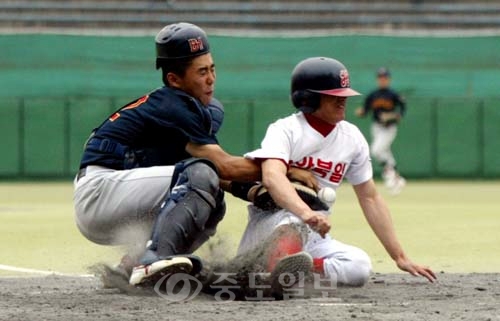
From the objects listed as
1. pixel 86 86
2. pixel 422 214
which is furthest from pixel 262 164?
pixel 86 86

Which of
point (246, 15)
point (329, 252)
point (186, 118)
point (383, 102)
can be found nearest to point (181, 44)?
point (186, 118)

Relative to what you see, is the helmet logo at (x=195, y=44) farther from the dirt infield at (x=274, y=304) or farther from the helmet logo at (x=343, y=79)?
the dirt infield at (x=274, y=304)

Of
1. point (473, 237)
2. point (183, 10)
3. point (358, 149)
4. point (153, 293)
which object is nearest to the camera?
point (153, 293)

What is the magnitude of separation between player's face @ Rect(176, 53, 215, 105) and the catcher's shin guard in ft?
1.54

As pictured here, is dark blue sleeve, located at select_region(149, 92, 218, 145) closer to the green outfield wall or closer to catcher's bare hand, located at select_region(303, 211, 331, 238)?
catcher's bare hand, located at select_region(303, 211, 331, 238)

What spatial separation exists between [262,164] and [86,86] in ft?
47.7

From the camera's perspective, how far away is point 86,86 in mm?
20156

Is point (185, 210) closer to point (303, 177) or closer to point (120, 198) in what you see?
point (120, 198)

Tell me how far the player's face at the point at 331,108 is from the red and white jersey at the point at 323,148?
0.25 ft

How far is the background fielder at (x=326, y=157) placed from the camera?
611 cm

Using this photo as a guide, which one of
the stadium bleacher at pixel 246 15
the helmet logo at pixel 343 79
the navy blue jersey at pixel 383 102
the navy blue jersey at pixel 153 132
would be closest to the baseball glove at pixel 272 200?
the navy blue jersey at pixel 153 132

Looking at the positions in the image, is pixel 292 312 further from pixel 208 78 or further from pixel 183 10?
pixel 183 10

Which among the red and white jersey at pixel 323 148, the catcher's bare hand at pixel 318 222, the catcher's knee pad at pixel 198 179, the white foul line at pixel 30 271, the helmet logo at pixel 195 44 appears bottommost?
the white foul line at pixel 30 271

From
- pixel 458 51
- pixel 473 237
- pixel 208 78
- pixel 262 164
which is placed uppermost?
pixel 458 51
